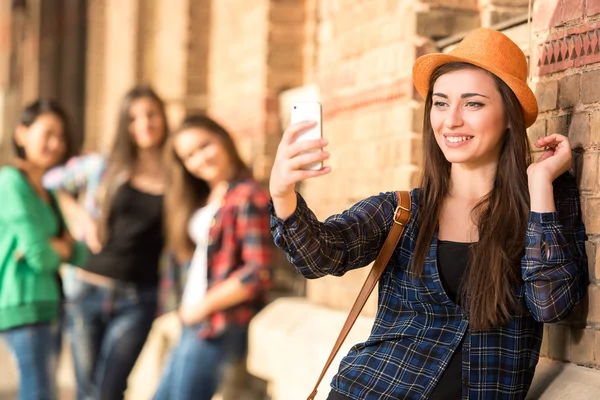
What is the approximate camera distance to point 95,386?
6430 millimetres

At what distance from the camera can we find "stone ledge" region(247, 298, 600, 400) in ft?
15.2

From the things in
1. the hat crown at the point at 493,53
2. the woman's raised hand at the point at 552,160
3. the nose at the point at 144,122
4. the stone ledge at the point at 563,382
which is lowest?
the stone ledge at the point at 563,382

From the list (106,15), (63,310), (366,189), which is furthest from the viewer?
(106,15)

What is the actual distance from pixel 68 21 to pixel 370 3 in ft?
37.9

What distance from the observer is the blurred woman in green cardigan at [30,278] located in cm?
570

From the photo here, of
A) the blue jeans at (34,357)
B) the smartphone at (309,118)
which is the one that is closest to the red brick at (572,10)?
the smartphone at (309,118)

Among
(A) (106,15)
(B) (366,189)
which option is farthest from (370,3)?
(A) (106,15)

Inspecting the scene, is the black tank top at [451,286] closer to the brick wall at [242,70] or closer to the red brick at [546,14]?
the red brick at [546,14]

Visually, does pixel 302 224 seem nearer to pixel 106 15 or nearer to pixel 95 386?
pixel 95 386

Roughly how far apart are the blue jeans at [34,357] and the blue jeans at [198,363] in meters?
0.74

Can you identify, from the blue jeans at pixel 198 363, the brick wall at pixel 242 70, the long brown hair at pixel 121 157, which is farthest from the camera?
the brick wall at pixel 242 70

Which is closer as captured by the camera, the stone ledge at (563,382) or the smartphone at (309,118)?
the smartphone at (309,118)

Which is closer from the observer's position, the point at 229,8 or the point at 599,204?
the point at 599,204

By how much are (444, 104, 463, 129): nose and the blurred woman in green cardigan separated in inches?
122
